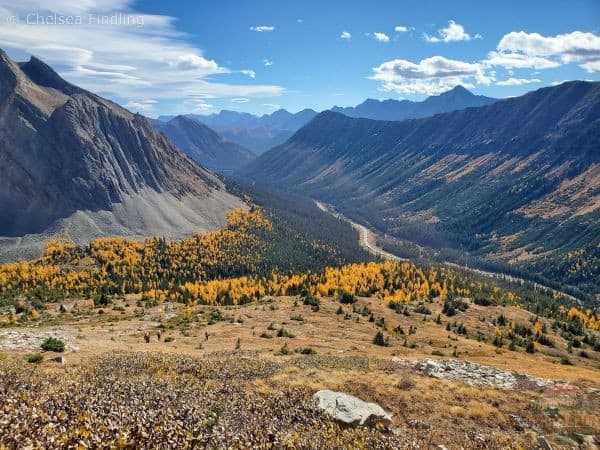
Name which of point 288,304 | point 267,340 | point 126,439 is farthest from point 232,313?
point 126,439

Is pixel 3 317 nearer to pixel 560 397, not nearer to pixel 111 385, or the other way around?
pixel 111 385

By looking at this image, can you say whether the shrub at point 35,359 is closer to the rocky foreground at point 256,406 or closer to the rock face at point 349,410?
the rocky foreground at point 256,406

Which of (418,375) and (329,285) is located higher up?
(418,375)

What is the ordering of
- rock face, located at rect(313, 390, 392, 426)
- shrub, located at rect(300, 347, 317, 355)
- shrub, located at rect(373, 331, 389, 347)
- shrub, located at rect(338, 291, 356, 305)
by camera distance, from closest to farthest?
rock face, located at rect(313, 390, 392, 426), shrub, located at rect(300, 347, 317, 355), shrub, located at rect(373, 331, 389, 347), shrub, located at rect(338, 291, 356, 305)

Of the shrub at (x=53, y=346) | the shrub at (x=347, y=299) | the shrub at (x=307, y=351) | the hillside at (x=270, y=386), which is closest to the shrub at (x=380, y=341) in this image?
the hillside at (x=270, y=386)

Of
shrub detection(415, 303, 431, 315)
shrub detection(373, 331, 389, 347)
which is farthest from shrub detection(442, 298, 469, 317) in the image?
shrub detection(373, 331, 389, 347)

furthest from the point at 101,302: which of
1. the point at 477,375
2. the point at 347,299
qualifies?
the point at 477,375

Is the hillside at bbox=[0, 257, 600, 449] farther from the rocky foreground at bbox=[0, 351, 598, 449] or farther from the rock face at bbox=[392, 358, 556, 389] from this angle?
the rock face at bbox=[392, 358, 556, 389]
